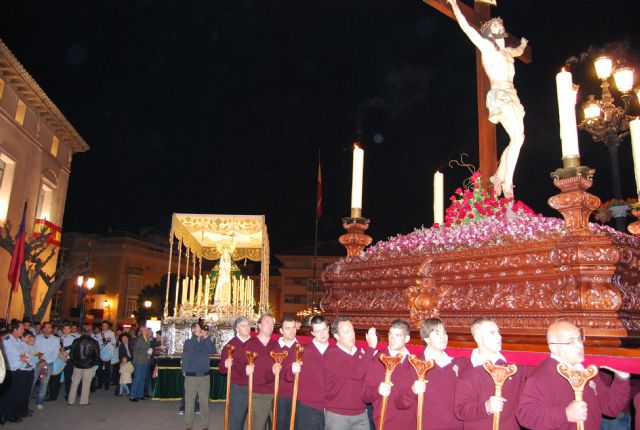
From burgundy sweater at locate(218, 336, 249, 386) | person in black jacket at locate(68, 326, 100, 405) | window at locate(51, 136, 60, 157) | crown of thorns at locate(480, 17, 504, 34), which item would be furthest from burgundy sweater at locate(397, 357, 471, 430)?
window at locate(51, 136, 60, 157)

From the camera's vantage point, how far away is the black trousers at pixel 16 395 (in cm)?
958

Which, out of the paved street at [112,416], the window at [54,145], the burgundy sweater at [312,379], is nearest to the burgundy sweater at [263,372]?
the burgundy sweater at [312,379]

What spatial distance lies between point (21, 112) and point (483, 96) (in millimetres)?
25931

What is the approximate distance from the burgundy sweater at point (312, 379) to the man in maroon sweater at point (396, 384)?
0.76 metres

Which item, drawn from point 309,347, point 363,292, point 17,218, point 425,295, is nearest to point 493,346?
point 425,295

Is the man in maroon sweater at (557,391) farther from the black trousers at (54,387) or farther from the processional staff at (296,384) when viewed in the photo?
the black trousers at (54,387)

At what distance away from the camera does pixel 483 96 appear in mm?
6906

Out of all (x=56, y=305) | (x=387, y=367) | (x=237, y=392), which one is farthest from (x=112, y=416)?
(x=56, y=305)

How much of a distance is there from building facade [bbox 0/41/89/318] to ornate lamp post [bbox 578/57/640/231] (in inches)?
888

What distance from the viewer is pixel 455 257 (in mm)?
4941

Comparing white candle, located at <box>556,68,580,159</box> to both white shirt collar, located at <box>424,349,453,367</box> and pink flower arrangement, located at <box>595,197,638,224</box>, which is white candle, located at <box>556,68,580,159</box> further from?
pink flower arrangement, located at <box>595,197,638,224</box>

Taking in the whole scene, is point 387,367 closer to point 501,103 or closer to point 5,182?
point 501,103

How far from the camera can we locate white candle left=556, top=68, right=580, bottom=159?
4312 millimetres

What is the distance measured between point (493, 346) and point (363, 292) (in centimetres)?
276
